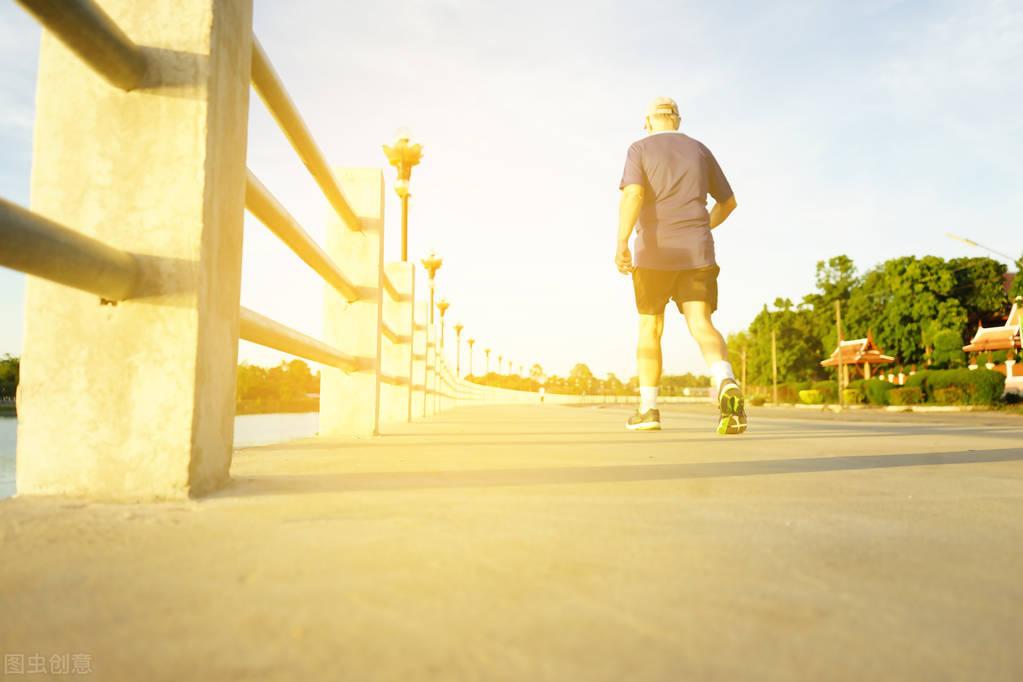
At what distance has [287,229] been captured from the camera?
2.62 metres

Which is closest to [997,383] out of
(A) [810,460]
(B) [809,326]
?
(A) [810,460]

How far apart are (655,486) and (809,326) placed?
229 ft

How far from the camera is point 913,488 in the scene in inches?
69.8

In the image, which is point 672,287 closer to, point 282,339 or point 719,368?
point 719,368

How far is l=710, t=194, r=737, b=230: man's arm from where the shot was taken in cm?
482

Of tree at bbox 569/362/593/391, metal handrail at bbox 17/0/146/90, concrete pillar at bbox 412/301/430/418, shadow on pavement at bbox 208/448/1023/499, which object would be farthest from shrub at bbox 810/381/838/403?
tree at bbox 569/362/593/391

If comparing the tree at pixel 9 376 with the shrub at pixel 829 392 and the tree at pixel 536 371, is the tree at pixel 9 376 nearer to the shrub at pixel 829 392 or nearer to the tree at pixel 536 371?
the shrub at pixel 829 392

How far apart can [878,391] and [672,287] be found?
2840 cm

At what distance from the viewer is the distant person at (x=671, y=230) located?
445 cm

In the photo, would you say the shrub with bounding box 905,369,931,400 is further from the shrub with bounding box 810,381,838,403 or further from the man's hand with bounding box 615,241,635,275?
the man's hand with bounding box 615,241,635,275

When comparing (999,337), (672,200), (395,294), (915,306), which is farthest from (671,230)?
(915,306)

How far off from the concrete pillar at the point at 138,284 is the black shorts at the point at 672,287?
3.37 meters

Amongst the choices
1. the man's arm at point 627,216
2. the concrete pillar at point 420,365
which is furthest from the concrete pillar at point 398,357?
the man's arm at point 627,216

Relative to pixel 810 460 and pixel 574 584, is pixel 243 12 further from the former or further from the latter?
pixel 810 460
